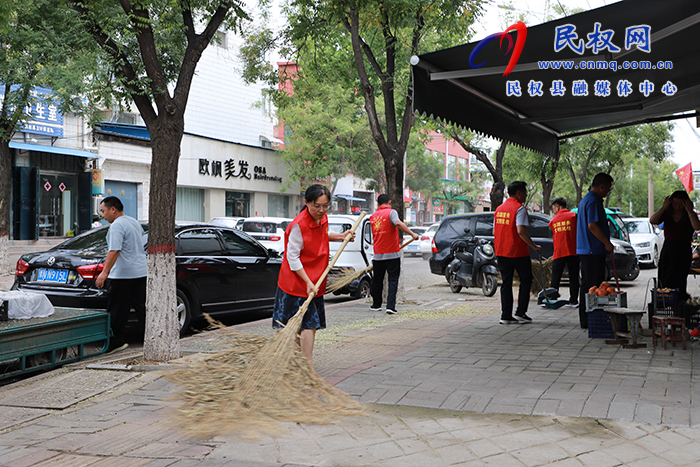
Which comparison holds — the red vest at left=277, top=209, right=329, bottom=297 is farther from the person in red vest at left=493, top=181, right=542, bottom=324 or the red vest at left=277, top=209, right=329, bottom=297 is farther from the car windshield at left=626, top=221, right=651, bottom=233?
the car windshield at left=626, top=221, right=651, bottom=233

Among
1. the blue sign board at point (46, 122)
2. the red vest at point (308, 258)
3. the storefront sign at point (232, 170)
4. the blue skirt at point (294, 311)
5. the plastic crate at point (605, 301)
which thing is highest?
the blue sign board at point (46, 122)

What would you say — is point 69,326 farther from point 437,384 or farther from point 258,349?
point 437,384

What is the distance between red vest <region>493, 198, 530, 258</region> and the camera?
8.66 meters

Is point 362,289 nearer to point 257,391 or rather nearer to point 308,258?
point 308,258

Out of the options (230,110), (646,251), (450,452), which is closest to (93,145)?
(230,110)

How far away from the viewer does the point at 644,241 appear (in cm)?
1966

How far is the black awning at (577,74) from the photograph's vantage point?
5.91 meters

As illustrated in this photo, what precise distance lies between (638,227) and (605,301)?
1495 centimetres

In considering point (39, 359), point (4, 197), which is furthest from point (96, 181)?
point (39, 359)

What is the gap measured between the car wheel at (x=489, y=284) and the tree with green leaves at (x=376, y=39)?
2.59 meters

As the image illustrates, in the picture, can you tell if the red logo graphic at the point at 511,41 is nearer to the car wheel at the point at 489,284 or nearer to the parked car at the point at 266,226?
the car wheel at the point at 489,284

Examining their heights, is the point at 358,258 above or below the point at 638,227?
below

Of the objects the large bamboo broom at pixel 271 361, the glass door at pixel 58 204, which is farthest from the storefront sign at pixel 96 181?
the large bamboo broom at pixel 271 361

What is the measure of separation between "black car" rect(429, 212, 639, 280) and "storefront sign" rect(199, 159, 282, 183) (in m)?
19.8
